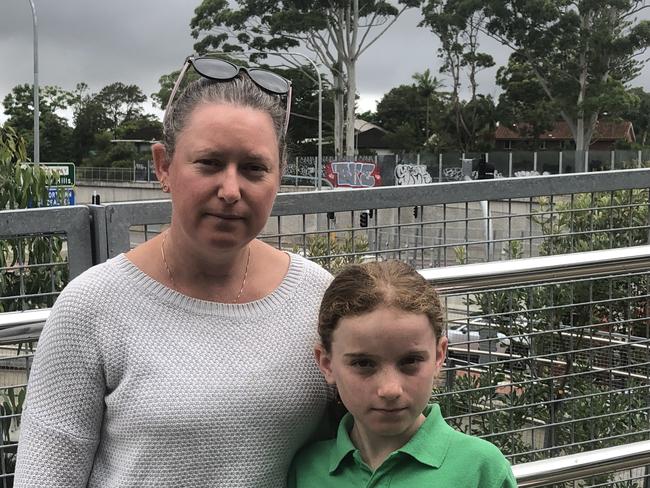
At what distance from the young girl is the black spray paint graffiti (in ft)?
121

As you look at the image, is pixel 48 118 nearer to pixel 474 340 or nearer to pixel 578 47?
pixel 578 47

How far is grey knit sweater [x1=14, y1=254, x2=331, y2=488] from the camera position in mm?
1484

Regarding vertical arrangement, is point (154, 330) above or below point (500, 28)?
below

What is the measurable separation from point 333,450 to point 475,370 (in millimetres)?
1086

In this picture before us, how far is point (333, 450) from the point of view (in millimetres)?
1661

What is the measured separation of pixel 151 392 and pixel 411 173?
37.2m

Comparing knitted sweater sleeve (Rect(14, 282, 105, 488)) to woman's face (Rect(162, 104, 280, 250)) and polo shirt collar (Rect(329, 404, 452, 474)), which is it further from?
polo shirt collar (Rect(329, 404, 452, 474))

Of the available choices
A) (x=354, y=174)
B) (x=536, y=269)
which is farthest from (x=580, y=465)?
(x=354, y=174)

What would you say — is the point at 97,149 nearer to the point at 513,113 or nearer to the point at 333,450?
the point at 513,113

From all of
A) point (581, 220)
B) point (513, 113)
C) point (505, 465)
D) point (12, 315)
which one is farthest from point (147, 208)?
point (513, 113)

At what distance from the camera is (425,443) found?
5.18 ft

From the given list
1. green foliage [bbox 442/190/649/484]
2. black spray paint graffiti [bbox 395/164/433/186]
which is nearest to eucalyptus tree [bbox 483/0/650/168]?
black spray paint graffiti [bbox 395/164/433/186]

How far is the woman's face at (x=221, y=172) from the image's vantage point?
4.94 ft

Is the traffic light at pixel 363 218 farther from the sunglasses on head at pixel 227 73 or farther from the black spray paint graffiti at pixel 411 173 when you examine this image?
the black spray paint graffiti at pixel 411 173
